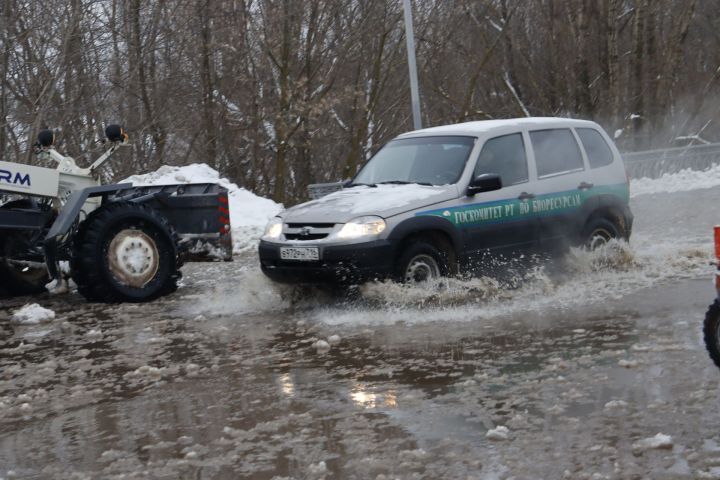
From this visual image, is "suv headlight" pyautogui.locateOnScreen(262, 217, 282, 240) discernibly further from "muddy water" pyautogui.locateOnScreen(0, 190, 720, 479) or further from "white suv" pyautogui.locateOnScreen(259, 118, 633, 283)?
"muddy water" pyautogui.locateOnScreen(0, 190, 720, 479)

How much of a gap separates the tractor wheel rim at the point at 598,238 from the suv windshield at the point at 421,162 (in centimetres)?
173

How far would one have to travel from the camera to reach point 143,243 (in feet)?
35.3

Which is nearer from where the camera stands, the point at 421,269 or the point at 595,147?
the point at 421,269

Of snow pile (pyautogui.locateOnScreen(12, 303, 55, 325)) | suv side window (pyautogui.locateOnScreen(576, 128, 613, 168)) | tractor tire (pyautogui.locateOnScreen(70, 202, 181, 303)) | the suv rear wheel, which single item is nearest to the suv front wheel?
the suv rear wheel

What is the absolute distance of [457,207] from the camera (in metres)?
9.30

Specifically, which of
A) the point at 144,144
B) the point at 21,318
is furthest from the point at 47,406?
the point at 144,144

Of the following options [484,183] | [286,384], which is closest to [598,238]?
[484,183]

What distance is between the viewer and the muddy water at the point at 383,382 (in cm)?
485

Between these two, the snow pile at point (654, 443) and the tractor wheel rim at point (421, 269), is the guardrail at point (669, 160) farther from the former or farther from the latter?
the snow pile at point (654, 443)

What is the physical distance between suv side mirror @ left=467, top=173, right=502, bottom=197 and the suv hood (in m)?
0.17

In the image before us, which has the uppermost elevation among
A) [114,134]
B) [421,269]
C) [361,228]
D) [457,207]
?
[114,134]

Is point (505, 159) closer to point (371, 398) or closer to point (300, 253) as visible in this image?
point (300, 253)

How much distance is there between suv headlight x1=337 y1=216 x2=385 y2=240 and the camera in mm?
8797

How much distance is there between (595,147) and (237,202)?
9.42m
